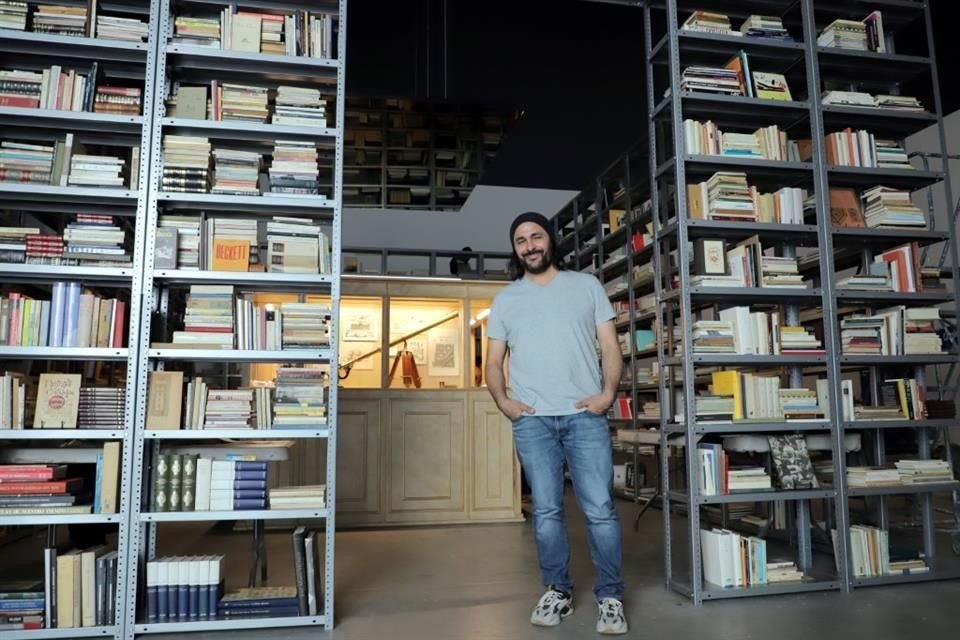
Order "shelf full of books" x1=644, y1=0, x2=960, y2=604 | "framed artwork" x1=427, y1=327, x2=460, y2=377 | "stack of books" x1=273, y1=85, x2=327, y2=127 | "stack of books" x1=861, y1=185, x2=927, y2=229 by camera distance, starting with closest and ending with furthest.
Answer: "stack of books" x1=273, y1=85, x2=327, y2=127, "shelf full of books" x1=644, y1=0, x2=960, y2=604, "stack of books" x1=861, y1=185, x2=927, y2=229, "framed artwork" x1=427, y1=327, x2=460, y2=377

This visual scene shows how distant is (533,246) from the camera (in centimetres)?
300

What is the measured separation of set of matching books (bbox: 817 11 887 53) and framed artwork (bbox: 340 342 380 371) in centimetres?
429

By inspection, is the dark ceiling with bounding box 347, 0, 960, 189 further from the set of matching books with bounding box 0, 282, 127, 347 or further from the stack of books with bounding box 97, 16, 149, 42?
the set of matching books with bounding box 0, 282, 127, 347

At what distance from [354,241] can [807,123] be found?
7.83 m

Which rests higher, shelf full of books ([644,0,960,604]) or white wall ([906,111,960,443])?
white wall ([906,111,960,443])

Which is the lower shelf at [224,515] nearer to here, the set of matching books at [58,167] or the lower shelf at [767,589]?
the set of matching books at [58,167]

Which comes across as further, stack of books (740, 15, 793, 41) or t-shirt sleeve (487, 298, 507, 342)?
stack of books (740, 15, 793, 41)

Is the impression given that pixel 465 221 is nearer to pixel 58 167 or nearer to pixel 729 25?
pixel 729 25

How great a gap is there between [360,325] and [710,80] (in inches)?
156

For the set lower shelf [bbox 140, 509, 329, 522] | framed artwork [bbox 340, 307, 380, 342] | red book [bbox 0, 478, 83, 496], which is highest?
framed artwork [bbox 340, 307, 380, 342]

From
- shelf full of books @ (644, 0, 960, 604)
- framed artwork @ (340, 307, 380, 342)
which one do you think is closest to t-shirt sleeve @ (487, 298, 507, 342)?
shelf full of books @ (644, 0, 960, 604)

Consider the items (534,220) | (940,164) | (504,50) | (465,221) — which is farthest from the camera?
(465,221)

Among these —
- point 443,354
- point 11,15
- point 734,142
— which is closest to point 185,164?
point 11,15

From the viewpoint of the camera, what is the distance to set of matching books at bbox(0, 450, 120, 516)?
271 centimetres
